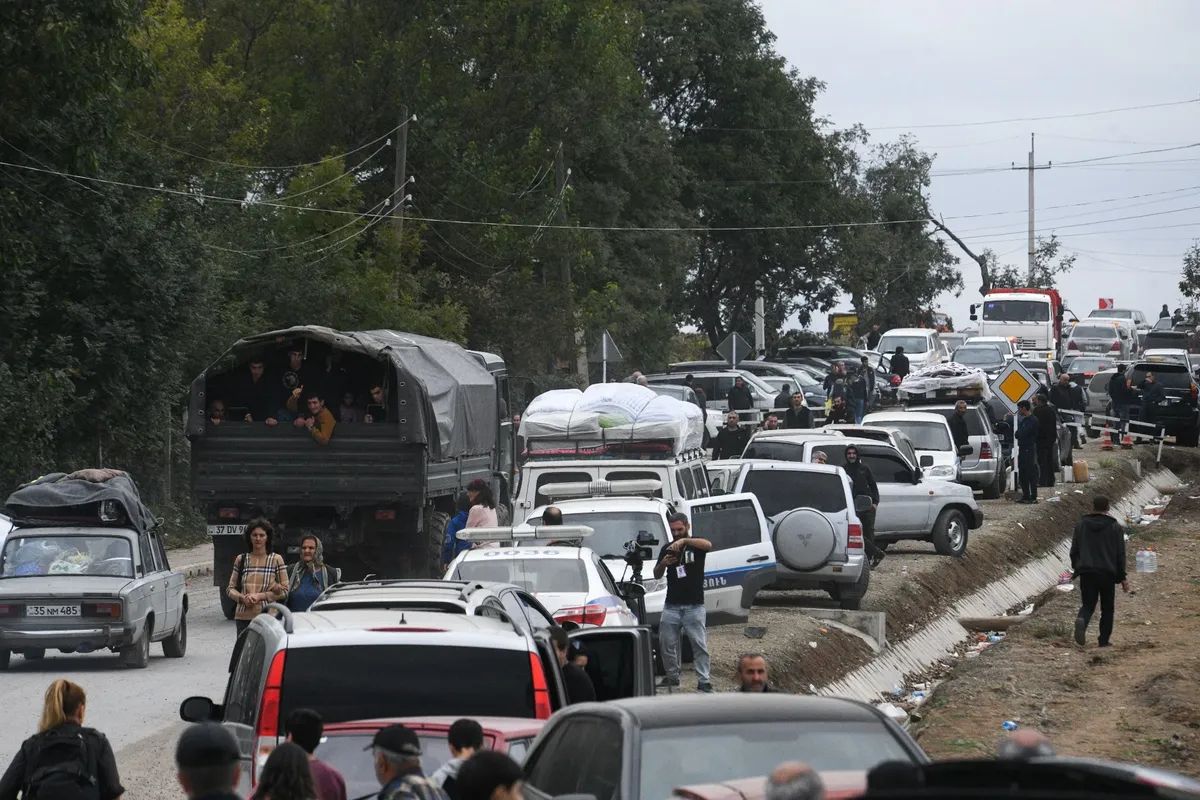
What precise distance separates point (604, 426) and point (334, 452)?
314 cm

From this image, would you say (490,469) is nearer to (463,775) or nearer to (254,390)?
(254,390)

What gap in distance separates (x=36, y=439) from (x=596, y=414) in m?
9.77

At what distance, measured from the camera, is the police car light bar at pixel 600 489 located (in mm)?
19938

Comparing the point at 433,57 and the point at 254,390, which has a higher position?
the point at 433,57

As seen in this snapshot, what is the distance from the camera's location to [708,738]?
21.3ft

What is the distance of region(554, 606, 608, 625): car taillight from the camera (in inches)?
583

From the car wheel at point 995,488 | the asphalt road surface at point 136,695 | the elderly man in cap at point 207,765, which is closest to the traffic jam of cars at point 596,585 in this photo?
the car wheel at point 995,488

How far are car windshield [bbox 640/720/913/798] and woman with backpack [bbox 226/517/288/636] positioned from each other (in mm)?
8330

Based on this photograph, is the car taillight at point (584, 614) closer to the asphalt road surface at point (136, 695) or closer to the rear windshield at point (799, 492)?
the asphalt road surface at point (136, 695)

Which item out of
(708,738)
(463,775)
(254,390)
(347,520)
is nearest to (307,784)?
(463,775)

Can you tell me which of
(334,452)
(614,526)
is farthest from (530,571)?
(334,452)

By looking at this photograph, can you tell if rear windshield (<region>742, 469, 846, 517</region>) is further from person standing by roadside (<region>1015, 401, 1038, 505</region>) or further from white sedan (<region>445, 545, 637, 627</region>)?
person standing by roadside (<region>1015, 401, 1038, 505</region>)

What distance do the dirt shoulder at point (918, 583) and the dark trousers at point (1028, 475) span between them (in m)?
0.28

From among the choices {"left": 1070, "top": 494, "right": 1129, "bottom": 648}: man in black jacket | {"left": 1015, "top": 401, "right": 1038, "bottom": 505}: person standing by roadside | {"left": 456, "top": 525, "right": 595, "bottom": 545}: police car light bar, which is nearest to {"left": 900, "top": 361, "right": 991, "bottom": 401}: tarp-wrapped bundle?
{"left": 1015, "top": 401, "right": 1038, "bottom": 505}: person standing by roadside
